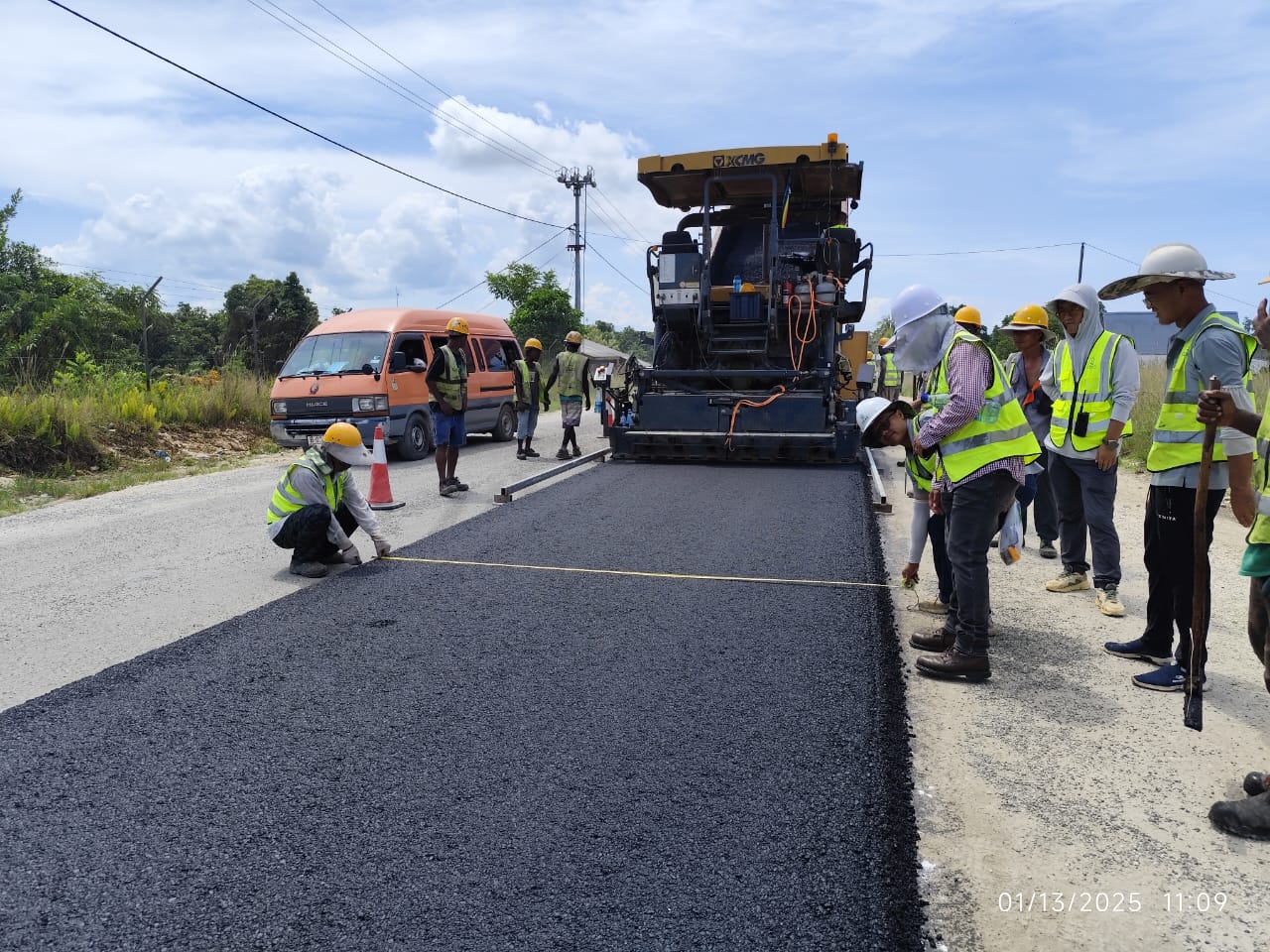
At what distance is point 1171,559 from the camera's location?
361cm

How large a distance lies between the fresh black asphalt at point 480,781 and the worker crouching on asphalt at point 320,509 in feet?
2.06

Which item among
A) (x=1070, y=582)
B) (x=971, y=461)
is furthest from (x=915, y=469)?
(x=1070, y=582)

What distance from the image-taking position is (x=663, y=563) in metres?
5.39

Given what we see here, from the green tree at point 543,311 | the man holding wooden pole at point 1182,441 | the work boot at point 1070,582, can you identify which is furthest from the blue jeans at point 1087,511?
the green tree at point 543,311

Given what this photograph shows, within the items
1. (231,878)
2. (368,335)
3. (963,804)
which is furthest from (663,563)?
(368,335)

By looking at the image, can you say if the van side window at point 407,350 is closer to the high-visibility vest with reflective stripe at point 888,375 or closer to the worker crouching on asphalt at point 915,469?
the high-visibility vest with reflective stripe at point 888,375

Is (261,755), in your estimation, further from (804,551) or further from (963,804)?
(804,551)

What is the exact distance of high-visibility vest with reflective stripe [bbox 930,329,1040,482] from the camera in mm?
3551

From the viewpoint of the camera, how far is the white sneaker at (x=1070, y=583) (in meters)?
4.96

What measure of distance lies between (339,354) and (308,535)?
629 cm

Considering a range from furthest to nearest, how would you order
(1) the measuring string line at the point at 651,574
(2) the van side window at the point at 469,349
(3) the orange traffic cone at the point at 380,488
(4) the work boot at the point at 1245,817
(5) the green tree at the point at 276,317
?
1. (5) the green tree at the point at 276,317
2. (2) the van side window at the point at 469,349
3. (3) the orange traffic cone at the point at 380,488
4. (1) the measuring string line at the point at 651,574
5. (4) the work boot at the point at 1245,817

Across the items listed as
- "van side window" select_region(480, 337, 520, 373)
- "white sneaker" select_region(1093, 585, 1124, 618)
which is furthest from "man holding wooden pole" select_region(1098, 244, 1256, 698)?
"van side window" select_region(480, 337, 520, 373)

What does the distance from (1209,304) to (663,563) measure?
3.12m

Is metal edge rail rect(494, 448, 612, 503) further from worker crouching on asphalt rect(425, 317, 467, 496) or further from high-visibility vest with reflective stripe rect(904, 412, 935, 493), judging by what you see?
high-visibility vest with reflective stripe rect(904, 412, 935, 493)
